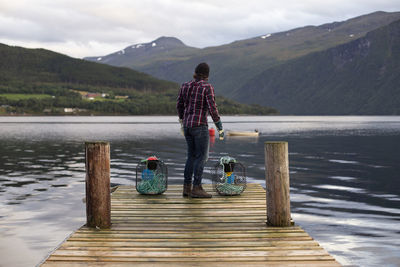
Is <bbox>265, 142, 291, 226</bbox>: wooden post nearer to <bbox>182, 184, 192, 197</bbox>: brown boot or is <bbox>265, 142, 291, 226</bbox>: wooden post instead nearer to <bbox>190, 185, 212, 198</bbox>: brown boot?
<bbox>190, 185, 212, 198</bbox>: brown boot

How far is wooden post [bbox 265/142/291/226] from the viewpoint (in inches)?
333

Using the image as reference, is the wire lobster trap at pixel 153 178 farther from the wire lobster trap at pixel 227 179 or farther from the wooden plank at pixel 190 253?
the wooden plank at pixel 190 253

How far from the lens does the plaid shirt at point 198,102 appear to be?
10.7 meters

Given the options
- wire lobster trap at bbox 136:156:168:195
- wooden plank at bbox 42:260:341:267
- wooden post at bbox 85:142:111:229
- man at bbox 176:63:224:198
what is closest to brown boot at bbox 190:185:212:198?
man at bbox 176:63:224:198

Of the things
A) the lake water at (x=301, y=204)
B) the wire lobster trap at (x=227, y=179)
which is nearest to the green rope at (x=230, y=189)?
the wire lobster trap at (x=227, y=179)

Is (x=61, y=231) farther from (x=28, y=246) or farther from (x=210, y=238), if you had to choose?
(x=210, y=238)

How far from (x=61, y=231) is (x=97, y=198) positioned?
149 inches

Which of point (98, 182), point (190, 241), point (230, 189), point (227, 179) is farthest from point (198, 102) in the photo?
point (190, 241)

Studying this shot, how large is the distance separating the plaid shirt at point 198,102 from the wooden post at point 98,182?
9.68 feet

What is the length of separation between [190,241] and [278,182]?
204cm

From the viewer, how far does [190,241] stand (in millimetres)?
7523

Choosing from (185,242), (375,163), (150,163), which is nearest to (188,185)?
(150,163)

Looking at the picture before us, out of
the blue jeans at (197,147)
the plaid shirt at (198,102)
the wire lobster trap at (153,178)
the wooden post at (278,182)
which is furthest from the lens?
the wire lobster trap at (153,178)

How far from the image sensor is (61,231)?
11.5 meters
